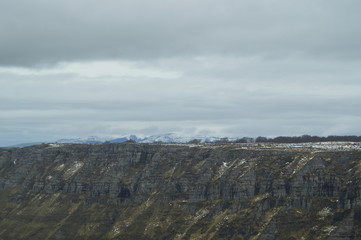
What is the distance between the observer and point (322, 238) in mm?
199375

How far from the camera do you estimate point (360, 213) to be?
199125mm

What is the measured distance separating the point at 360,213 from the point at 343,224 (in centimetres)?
Answer: 752

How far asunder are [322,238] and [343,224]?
367 inches

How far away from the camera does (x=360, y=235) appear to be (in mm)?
192375

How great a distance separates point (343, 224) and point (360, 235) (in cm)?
822

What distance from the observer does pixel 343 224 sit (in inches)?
7835

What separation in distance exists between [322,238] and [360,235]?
1392 centimetres
